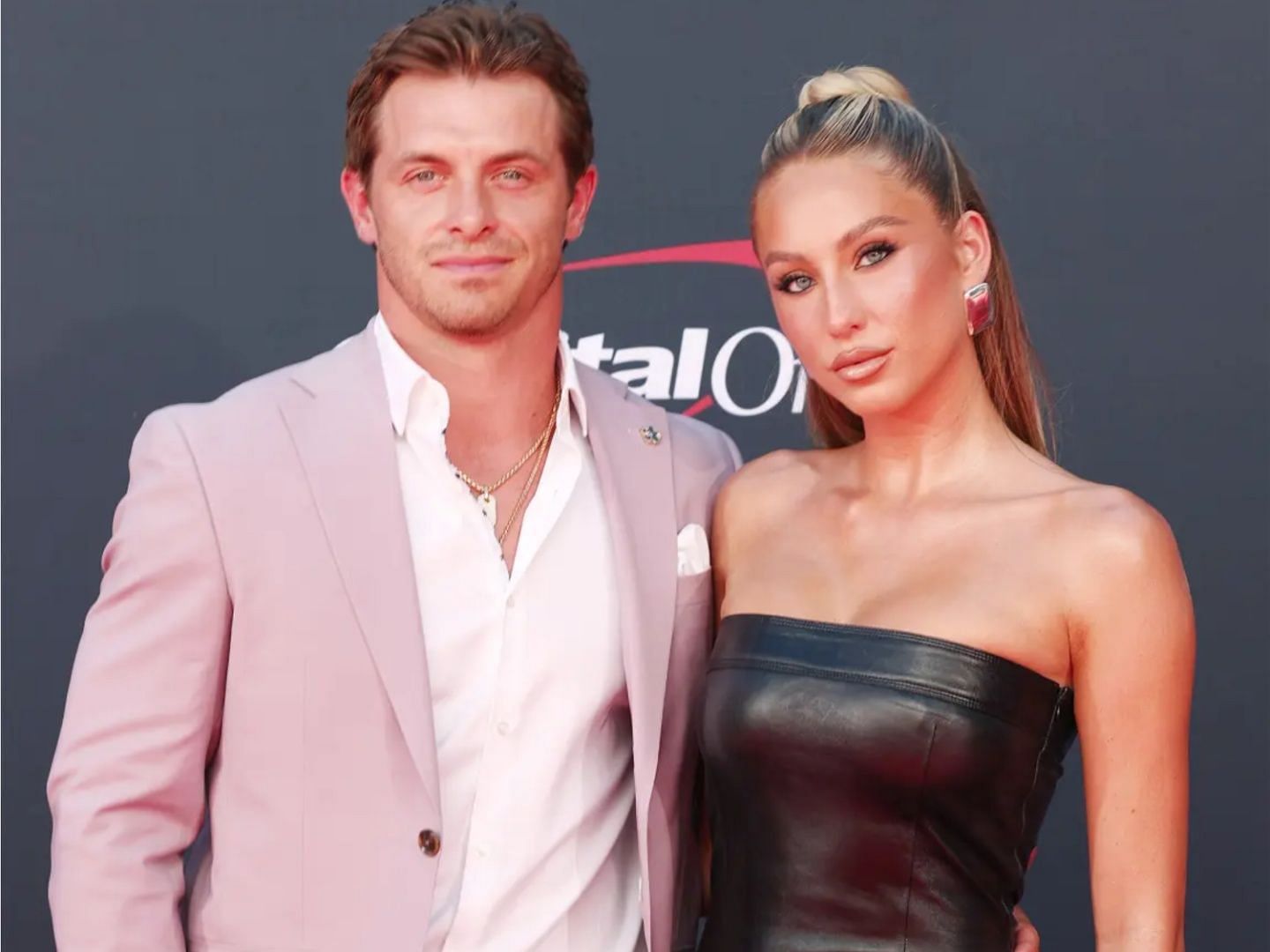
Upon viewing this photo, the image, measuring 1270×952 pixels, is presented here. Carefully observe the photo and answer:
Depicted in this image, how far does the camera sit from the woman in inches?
91.6

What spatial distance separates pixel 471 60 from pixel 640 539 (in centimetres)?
73

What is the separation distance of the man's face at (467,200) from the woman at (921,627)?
0.35 meters

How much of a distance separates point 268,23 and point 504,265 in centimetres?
116

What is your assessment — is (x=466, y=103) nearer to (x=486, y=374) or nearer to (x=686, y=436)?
(x=486, y=374)

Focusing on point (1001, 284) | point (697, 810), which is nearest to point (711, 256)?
point (1001, 284)

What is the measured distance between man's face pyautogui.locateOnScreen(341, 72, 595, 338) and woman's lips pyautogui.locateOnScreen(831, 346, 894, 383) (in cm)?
44

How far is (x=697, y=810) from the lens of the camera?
2.74 m

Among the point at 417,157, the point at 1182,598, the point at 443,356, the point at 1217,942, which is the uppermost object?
the point at 417,157

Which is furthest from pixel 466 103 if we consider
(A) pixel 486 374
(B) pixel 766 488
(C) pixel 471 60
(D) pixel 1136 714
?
(D) pixel 1136 714

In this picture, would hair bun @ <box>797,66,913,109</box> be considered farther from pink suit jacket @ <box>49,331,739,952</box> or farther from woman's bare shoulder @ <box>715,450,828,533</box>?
pink suit jacket @ <box>49,331,739,952</box>

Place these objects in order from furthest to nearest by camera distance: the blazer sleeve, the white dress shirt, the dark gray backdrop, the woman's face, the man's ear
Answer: the dark gray backdrop, the man's ear, the woman's face, the white dress shirt, the blazer sleeve

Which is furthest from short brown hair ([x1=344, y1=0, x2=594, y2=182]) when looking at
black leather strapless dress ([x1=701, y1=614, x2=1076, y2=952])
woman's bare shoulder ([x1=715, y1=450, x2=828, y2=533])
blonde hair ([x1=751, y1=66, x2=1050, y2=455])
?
black leather strapless dress ([x1=701, y1=614, x2=1076, y2=952])

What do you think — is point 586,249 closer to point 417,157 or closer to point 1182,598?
point 417,157

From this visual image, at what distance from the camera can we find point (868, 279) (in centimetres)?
251
